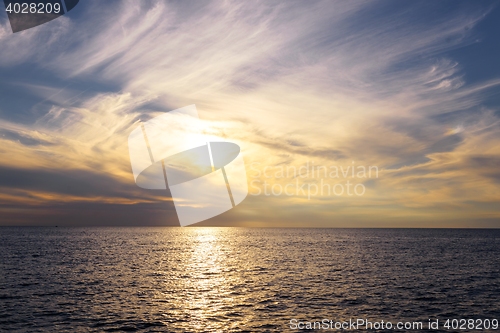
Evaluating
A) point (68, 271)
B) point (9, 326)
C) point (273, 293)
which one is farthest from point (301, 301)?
point (68, 271)

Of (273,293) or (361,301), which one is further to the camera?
(273,293)

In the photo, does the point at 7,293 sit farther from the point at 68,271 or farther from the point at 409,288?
the point at 409,288

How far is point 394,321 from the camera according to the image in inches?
1309

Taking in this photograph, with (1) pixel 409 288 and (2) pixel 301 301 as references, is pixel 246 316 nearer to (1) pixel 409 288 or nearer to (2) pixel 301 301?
(2) pixel 301 301

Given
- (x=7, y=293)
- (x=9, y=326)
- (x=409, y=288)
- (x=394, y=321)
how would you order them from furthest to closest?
(x=409, y=288), (x=7, y=293), (x=394, y=321), (x=9, y=326)

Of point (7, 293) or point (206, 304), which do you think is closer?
point (206, 304)

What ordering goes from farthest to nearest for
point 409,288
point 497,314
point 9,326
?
point 409,288, point 497,314, point 9,326

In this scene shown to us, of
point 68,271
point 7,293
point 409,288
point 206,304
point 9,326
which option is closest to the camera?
point 9,326

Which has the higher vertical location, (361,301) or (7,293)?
(7,293)

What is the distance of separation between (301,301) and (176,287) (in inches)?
755

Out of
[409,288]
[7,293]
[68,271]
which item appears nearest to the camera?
[7,293]

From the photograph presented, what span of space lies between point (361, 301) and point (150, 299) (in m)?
25.1

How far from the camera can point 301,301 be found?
40.8 m

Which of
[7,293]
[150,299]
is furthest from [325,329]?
[7,293]
